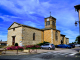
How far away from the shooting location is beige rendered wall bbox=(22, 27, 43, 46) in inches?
856

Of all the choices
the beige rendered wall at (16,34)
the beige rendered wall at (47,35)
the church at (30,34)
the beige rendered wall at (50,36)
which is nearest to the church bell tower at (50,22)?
the church at (30,34)

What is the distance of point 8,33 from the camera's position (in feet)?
83.2

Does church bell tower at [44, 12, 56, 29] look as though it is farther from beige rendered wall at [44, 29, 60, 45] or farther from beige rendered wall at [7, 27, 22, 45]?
beige rendered wall at [7, 27, 22, 45]

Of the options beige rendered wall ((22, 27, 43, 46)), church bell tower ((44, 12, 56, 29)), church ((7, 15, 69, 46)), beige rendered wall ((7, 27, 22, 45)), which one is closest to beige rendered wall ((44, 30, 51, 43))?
church ((7, 15, 69, 46))

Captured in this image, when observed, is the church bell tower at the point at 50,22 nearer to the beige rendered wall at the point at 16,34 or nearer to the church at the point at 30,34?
the church at the point at 30,34

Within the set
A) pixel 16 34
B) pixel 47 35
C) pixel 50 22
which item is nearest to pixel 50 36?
pixel 47 35

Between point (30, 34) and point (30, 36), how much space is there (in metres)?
0.57

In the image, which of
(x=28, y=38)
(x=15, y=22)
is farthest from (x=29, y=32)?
(x=15, y=22)

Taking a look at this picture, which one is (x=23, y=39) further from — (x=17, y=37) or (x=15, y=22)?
(x=15, y=22)

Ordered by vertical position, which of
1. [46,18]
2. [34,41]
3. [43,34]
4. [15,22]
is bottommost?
[34,41]

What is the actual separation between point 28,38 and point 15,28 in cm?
469

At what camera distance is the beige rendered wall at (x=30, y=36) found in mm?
21741

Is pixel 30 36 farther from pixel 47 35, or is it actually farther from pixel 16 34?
pixel 47 35

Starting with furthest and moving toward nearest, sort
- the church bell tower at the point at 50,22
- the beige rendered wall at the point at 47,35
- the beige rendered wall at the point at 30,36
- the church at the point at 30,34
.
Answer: the church bell tower at the point at 50,22
the beige rendered wall at the point at 47,35
the beige rendered wall at the point at 30,36
the church at the point at 30,34
